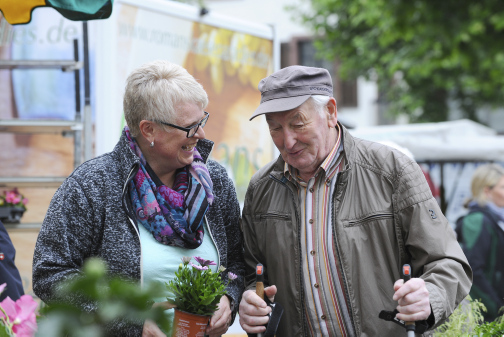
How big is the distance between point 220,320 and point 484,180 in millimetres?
4501

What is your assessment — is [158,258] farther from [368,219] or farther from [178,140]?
[368,219]

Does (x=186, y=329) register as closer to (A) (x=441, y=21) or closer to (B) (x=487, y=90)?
(A) (x=441, y=21)

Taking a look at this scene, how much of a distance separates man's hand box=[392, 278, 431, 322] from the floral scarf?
80 centimetres

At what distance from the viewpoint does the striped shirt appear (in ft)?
7.88

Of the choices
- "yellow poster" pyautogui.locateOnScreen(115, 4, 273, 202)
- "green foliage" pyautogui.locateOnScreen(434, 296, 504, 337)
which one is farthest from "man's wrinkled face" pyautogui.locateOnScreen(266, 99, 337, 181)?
"yellow poster" pyautogui.locateOnScreen(115, 4, 273, 202)

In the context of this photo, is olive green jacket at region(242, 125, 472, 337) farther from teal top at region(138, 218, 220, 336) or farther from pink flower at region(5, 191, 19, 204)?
pink flower at region(5, 191, 19, 204)

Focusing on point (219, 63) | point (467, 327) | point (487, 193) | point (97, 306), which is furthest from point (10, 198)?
point (487, 193)

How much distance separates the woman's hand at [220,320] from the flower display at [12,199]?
218 cm

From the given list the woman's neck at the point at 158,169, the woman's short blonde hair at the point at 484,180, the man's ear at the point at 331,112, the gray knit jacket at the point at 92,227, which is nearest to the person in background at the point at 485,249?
the woman's short blonde hair at the point at 484,180

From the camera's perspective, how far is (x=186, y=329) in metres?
2.06

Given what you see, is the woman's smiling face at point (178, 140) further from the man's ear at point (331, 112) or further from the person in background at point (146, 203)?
the man's ear at point (331, 112)

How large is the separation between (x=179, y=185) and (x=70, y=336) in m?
1.56

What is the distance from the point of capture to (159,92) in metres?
2.42

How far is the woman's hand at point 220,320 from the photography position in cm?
231
